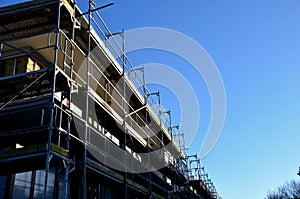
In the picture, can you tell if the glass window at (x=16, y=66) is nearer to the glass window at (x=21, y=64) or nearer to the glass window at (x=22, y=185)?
the glass window at (x=21, y=64)

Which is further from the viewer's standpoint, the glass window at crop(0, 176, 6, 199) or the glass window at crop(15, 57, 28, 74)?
the glass window at crop(15, 57, 28, 74)

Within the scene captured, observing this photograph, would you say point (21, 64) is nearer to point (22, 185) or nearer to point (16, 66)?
point (16, 66)

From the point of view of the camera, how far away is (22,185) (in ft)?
22.1

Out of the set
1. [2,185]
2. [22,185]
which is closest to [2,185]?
[2,185]

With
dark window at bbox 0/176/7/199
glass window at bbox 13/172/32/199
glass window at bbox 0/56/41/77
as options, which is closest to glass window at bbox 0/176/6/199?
dark window at bbox 0/176/7/199

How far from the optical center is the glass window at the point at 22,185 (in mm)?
6545

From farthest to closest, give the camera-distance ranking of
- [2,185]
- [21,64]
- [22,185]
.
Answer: [21,64]
[22,185]
[2,185]

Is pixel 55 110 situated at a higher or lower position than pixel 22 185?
higher

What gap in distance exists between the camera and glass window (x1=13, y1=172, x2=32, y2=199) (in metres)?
6.55

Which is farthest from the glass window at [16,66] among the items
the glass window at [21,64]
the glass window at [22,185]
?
the glass window at [22,185]

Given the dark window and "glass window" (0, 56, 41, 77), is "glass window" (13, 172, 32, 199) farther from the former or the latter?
"glass window" (0, 56, 41, 77)

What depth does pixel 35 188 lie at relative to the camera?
7.04m

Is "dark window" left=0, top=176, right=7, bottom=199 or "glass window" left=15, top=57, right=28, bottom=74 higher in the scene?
"glass window" left=15, top=57, right=28, bottom=74

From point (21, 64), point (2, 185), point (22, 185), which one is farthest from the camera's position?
point (21, 64)
